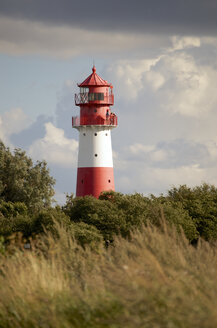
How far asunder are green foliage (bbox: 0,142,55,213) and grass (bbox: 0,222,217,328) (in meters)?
42.3

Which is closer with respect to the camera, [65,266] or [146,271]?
[146,271]

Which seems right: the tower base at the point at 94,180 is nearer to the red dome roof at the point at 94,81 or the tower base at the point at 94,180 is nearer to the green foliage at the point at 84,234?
the red dome roof at the point at 94,81

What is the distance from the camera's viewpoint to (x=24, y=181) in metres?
57.2

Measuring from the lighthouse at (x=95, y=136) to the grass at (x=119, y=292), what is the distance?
42806mm

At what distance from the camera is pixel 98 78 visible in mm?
61469

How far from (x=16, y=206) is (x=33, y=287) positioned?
4012 centimetres

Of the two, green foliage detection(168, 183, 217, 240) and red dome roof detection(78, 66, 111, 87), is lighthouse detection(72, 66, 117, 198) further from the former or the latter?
green foliage detection(168, 183, 217, 240)

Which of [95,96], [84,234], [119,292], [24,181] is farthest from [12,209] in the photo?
[119,292]

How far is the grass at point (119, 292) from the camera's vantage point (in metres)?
9.27

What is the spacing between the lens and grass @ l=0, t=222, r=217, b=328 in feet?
30.4

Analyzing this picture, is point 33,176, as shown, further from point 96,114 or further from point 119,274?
point 119,274

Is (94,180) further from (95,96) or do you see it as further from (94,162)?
(95,96)

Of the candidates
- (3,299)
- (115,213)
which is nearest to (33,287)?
(3,299)

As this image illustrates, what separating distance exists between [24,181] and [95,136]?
746 centimetres
